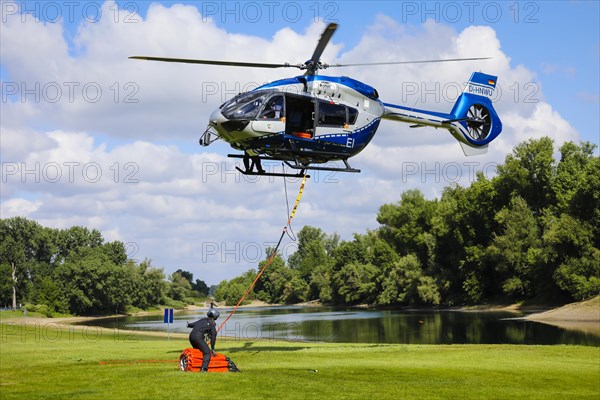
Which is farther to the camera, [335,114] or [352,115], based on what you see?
[352,115]

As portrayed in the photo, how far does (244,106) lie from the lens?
77.9 ft

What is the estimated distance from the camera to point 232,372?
2053cm

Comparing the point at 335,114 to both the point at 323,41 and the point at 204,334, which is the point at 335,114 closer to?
the point at 323,41

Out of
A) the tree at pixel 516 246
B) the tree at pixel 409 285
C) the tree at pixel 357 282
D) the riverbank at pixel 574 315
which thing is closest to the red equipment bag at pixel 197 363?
the riverbank at pixel 574 315

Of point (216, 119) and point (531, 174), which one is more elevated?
point (531, 174)

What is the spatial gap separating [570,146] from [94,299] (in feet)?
235

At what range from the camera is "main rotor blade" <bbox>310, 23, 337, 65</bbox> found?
70.2 ft

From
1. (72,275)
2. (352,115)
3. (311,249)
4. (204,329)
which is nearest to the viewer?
(204,329)

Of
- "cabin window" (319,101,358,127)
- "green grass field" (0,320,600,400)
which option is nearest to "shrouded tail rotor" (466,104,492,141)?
"cabin window" (319,101,358,127)

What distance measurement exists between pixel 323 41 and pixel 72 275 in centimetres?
9383

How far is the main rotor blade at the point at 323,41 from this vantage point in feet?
Result: 70.2

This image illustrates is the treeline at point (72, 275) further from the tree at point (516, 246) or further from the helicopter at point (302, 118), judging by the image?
the helicopter at point (302, 118)

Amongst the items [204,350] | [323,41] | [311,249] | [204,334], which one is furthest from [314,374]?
[311,249]

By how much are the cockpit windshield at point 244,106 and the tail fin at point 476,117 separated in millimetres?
11393
